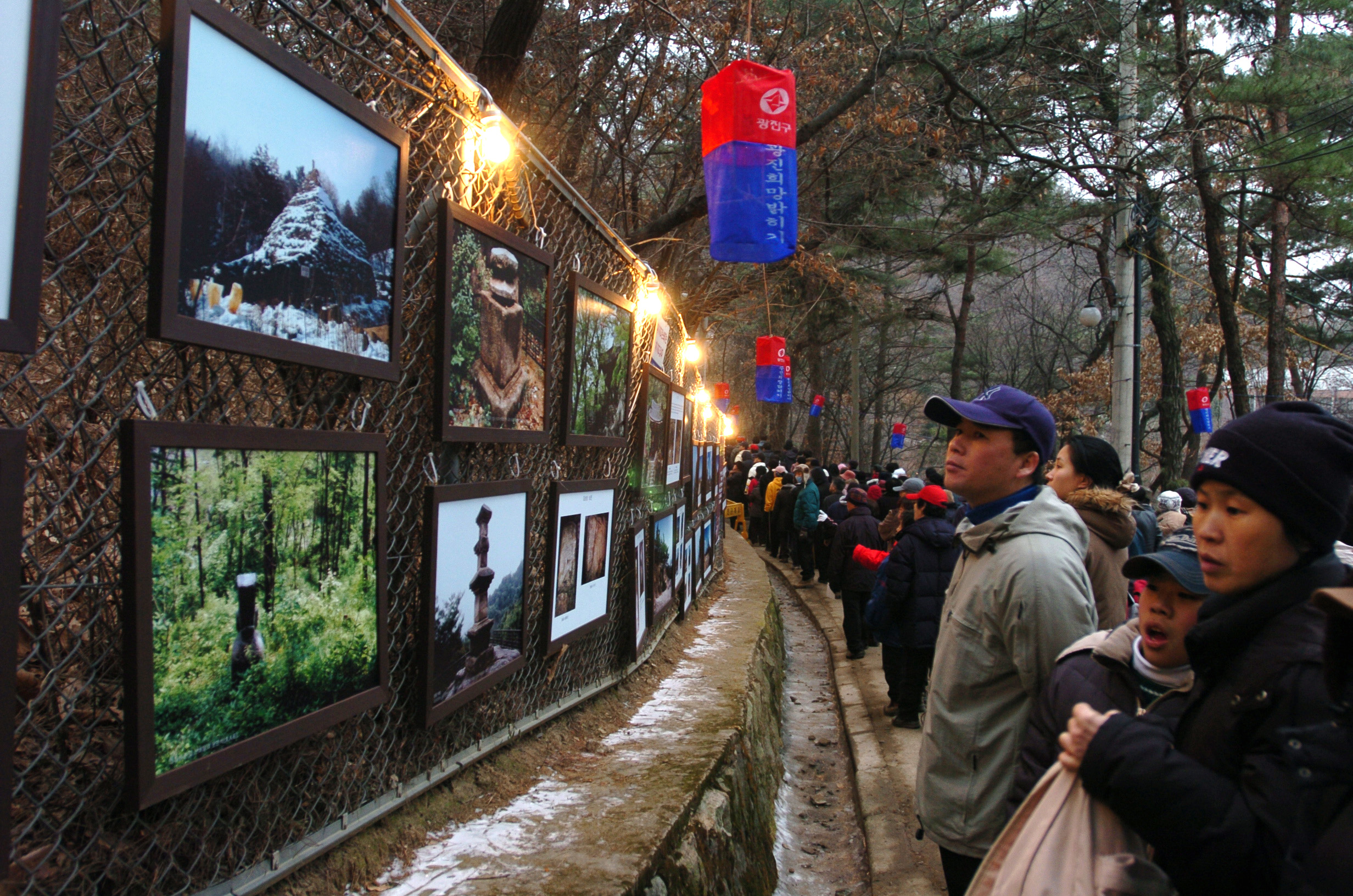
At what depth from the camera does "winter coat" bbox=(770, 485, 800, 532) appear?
16281mm

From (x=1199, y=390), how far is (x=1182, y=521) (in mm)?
10758

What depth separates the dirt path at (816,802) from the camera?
4734 millimetres

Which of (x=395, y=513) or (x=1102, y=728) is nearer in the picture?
(x=1102, y=728)

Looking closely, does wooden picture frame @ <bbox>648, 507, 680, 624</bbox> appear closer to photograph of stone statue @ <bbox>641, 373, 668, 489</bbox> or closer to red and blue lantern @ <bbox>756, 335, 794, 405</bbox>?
photograph of stone statue @ <bbox>641, 373, 668, 489</bbox>

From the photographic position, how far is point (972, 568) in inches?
103

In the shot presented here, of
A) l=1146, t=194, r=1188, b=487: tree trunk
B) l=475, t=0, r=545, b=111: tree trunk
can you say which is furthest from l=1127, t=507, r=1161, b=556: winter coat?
l=1146, t=194, r=1188, b=487: tree trunk

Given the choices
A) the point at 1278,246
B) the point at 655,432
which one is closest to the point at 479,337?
the point at 655,432

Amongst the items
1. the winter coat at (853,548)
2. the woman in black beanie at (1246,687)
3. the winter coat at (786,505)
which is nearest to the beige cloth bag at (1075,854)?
the woman in black beanie at (1246,687)

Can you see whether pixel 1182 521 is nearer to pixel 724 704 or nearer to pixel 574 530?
pixel 724 704

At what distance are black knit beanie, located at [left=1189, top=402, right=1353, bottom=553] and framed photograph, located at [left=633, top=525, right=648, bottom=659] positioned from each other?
3680 mm

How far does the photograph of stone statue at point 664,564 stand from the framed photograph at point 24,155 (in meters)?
4.39

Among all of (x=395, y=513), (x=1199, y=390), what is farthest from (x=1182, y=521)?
(x=1199, y=390)

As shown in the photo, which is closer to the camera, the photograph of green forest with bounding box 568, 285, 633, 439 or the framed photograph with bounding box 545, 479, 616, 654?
the framed photograph with bounding box 545, 479, 616, 654

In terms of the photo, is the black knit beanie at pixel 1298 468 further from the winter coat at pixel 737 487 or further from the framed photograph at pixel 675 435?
the winter coat at pixel 737 487
